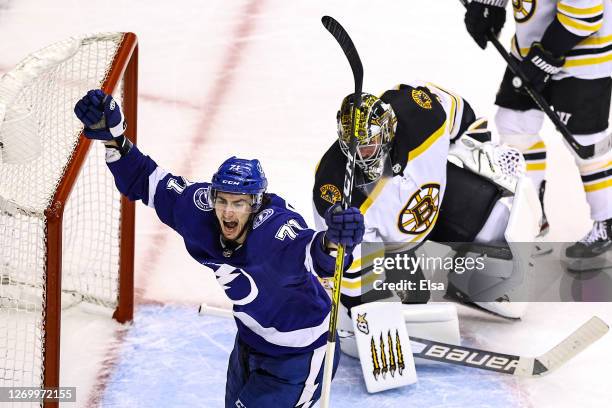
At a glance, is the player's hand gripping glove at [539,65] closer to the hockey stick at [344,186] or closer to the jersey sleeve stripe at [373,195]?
the jersey sleeve stripe at [373,195]

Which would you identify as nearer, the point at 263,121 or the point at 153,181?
the point at 153,181

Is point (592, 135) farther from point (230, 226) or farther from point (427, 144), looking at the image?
point (230, 226)

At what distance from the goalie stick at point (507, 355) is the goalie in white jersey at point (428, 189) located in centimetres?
23

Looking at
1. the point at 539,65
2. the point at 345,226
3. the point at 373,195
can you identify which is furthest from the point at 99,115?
the point at 539,65

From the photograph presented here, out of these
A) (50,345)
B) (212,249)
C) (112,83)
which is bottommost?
(50,345)

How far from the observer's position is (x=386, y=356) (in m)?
3.71

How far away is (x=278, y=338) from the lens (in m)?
3.06

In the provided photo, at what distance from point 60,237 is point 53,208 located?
10cm

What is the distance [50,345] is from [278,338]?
64cm

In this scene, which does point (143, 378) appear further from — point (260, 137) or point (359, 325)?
point (260, 137)

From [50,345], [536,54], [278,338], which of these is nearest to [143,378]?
[50,345]

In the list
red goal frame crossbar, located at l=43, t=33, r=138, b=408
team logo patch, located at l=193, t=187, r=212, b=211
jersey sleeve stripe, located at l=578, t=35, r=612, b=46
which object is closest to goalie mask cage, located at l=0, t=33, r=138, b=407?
red goal frame crossbar, located at l=43, t=33, r=138, b=408

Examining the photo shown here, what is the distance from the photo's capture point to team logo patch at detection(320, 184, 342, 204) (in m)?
3.51

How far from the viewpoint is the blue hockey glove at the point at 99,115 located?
118 inches
